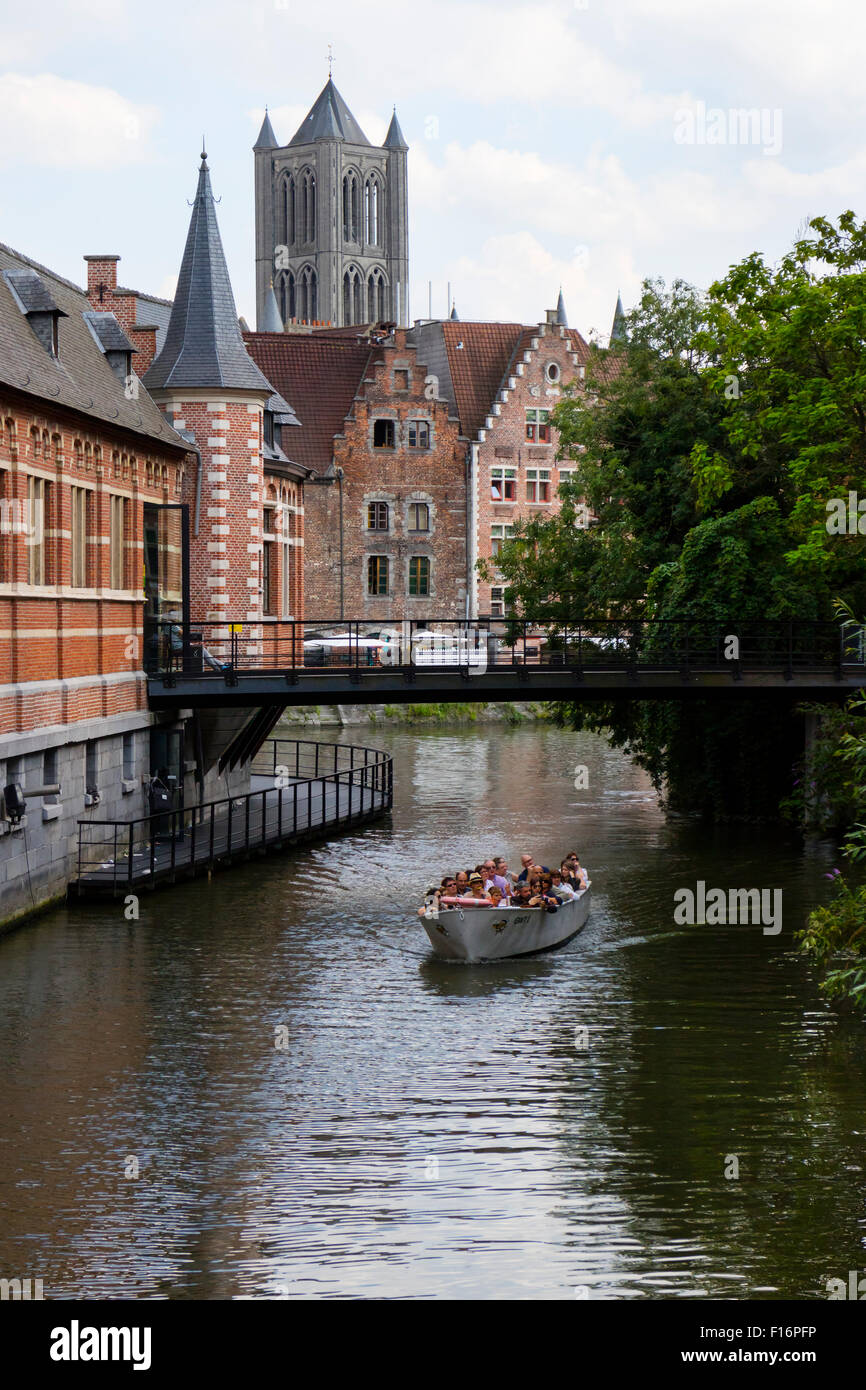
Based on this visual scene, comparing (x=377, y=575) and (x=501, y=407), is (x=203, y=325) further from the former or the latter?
(x=501, y=407)

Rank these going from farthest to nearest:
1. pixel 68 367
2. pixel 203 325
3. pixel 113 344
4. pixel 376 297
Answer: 1. pixel 376 297
2. pixel 203 325
3. pixel 113 344
4. pixel 68 367

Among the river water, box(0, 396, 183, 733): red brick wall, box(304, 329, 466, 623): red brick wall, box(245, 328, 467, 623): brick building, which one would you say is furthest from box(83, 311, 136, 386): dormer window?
box(245, 328, 467, 623): brick building

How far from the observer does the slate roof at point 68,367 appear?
1010 inches

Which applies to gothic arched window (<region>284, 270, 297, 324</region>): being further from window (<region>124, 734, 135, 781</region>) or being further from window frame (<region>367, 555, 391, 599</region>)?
window (<region>124, 734, 135, 781</region>)

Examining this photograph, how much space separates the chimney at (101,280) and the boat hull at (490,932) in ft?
60.5

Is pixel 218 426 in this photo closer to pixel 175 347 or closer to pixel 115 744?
pixel 175 347

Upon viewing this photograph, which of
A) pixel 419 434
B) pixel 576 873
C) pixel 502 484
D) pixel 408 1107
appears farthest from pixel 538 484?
pixel 408 1107

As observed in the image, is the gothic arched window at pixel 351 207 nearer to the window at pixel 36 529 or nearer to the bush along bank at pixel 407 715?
the bush along bank at pixel 407 715

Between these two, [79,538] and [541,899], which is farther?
[79,538]

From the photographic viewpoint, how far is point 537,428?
7431 cm

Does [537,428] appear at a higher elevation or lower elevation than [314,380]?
lower

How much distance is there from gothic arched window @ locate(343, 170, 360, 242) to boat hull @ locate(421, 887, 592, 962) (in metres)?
97.5

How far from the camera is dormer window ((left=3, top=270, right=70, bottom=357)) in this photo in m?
27.9

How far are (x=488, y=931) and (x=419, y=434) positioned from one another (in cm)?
5010
